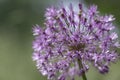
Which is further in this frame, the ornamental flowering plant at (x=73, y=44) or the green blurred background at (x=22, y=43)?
the green blurred background at (x=22, y=43)

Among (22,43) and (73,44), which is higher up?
(22,43)

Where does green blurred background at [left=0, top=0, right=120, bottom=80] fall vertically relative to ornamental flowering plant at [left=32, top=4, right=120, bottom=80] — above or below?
above

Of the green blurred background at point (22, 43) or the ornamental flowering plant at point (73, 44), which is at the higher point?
the green blurred background at point (22, 43)

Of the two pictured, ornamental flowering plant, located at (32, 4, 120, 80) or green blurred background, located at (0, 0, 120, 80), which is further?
green blurred background, located at (0, 0, 120, 80)
